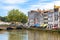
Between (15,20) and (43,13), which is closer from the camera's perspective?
(43,13)

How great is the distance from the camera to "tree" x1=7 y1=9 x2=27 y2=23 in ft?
165

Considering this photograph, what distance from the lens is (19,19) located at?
50.5m

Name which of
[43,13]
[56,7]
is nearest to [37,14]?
[43,13]

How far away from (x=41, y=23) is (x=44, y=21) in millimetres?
727

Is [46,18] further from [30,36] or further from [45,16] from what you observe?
[30,36]

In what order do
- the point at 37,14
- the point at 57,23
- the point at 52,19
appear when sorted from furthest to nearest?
1. the point at 37,14
2. the point at 52,19
3. the point at 57,23

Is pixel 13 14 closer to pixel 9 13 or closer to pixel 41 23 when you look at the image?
pixel 9 13

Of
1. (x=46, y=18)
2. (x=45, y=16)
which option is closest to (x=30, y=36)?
(x=46, y=18)

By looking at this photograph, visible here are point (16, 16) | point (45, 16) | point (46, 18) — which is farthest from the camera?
point (16, 16)

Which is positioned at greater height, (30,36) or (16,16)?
(16,16)

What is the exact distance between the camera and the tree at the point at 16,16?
165 feet

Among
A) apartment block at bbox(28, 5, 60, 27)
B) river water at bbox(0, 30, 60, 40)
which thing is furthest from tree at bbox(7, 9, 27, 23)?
river water at bbox(0, 30, 60, 40)

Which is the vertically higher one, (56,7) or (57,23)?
(56,7)

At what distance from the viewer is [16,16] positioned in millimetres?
50562
